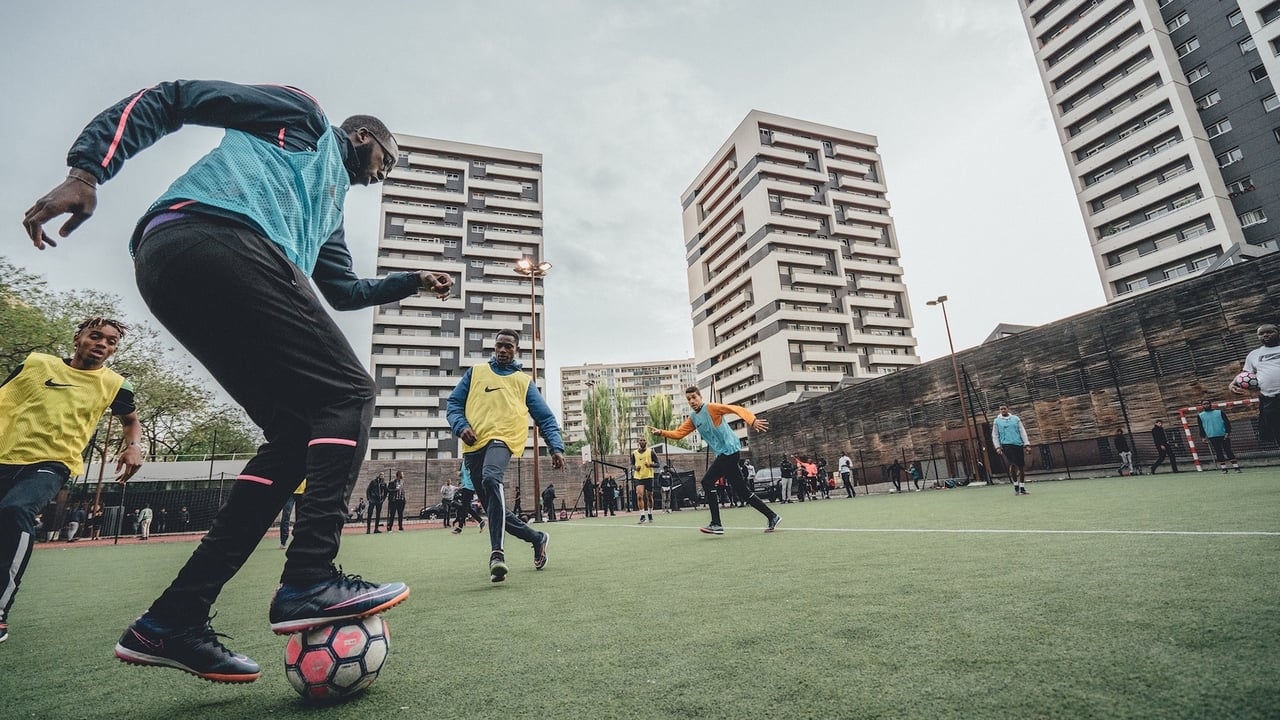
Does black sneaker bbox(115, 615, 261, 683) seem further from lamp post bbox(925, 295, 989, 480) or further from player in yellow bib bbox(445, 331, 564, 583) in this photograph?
lamp post bbox(925, 295, 989, 480)

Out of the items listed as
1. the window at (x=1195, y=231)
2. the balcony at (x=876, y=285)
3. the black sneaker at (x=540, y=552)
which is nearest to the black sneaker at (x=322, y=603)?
the black sneaker at (x=540, y=552)

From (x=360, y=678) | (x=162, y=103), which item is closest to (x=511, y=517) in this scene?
(x=360, y=678)

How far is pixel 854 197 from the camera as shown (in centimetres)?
6494

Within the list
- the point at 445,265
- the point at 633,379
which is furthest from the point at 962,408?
the point at 633,379

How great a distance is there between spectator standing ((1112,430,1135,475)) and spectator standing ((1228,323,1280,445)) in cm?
1246

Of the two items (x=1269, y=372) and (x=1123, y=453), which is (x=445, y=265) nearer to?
(x=1123, y=453)

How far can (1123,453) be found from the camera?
1823cm

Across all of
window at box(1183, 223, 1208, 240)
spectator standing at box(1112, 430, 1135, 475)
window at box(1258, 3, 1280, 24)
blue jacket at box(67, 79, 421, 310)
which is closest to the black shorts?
spectator standing at box(1112, 430, 1135, 475)

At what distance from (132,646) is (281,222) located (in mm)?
1360

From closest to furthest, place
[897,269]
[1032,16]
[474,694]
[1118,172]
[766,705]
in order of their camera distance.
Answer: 1. [766,705]
2. [474,694]
3. [1118,172]
4. [1032,16]
5. [897,269]

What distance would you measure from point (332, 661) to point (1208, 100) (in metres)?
62.5

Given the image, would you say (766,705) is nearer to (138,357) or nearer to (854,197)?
(138,357)

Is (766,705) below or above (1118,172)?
below

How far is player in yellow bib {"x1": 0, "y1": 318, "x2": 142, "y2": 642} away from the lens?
3020 mm
